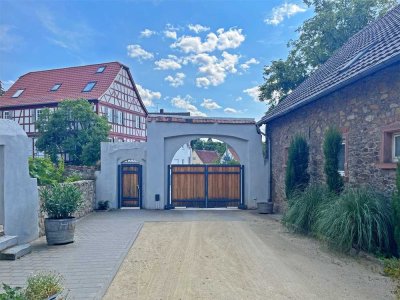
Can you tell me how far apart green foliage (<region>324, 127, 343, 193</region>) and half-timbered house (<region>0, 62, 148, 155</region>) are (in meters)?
20.0

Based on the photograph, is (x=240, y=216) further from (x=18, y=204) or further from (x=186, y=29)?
(x=186, y=29)

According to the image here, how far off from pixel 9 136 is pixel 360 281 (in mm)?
6858

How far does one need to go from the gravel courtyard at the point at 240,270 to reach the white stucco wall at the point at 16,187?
238 cm

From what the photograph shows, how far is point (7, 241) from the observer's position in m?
5.86

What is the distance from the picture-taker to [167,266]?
17.4 ft

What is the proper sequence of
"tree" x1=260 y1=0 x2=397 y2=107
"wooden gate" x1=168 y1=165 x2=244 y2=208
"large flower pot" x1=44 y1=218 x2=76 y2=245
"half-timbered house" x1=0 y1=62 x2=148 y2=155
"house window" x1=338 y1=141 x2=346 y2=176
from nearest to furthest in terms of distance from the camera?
"large flower pot" x1=44 y1=218 x2=76 y2=245, "house window" x1=338 y1=141 x2=346 y2=176, "wooden gate" x1=168 y1=165 x2=244 y2=208, "tree" x1=260 y1=0 x2=397 y2=107, "half-timbered house" x1=0 y1=62 x2=148 y2=155

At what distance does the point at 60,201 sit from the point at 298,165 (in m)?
6.60

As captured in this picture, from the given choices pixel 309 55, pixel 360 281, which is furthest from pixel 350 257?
pixel 309 55

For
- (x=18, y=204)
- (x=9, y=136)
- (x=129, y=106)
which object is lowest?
(x=18, y=204)

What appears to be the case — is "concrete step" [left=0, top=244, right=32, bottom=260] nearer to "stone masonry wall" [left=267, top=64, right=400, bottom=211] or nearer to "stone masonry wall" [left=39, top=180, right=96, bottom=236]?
"stone masonry wall" [left=39, top=180, right=96, bottom=236]

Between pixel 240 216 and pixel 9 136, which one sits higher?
pixel 9 136

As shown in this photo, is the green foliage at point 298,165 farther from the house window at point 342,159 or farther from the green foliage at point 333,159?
the green foliage at point 333,159

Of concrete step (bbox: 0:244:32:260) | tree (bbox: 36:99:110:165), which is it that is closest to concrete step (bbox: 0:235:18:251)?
concrete step (bbox: 0:244:32:260)

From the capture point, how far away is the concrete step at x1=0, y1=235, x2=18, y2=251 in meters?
5.70
